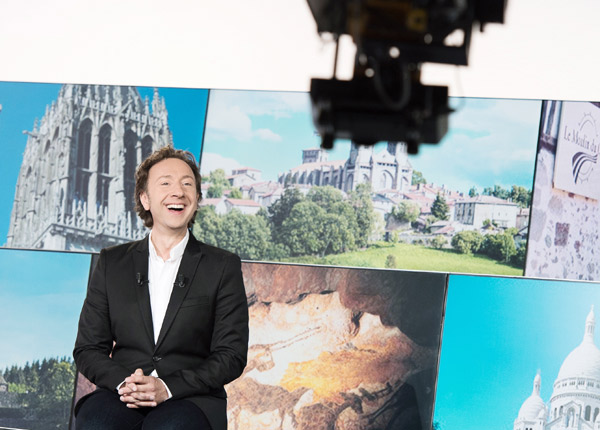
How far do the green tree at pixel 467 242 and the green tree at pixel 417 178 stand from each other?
312 mm

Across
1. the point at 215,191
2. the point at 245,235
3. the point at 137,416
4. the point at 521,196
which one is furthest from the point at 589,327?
the point at 137,416

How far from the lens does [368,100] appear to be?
2264 mm

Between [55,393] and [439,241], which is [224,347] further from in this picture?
[55,393]

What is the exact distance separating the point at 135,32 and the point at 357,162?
1.47 metres

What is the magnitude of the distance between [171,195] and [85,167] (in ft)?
6.93

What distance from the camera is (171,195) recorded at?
2994 millimetres

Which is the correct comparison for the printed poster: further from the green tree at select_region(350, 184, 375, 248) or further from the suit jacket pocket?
the suit jacket pocket

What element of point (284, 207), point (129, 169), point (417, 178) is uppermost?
point (417, 178)

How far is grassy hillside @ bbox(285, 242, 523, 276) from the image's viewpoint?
4480 mm

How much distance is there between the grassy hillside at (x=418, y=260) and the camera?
4.48m

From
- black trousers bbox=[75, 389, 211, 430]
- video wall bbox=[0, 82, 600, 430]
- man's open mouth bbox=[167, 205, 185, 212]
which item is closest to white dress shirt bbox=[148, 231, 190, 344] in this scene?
man's open mouth bbox=[167, 205, 185, 212]

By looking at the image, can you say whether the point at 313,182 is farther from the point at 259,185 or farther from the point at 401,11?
the point at 401,11

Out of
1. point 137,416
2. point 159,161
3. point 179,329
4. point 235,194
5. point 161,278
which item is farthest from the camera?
point 235,194

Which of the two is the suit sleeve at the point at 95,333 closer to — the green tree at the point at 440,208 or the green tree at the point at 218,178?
the green tree at the point at 218,178
